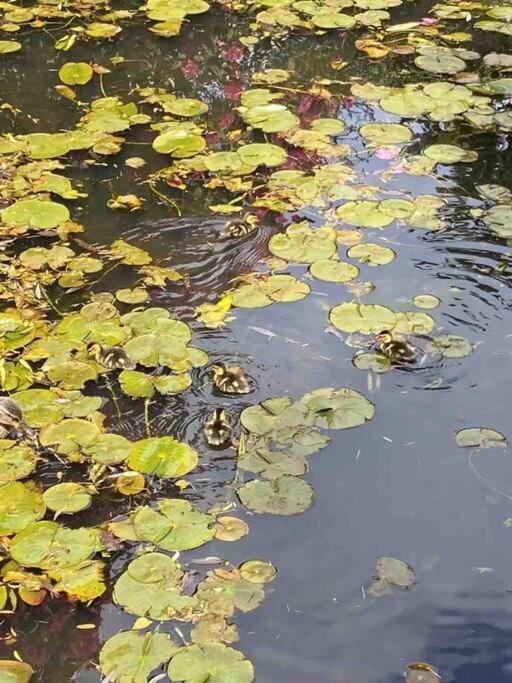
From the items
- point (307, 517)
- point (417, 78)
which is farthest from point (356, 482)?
point (417, 78)

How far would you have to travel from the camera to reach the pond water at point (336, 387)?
2424 millimetres

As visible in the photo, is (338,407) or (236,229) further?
(236,229)

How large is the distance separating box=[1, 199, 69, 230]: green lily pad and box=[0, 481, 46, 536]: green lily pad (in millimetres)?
1604

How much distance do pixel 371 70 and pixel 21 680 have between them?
430 cm

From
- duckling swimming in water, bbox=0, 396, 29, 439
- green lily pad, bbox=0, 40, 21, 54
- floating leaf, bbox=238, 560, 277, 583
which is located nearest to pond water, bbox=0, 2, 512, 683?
floating leaf, bbox=238, 560, 277, 583

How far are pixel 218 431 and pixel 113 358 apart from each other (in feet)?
1.83

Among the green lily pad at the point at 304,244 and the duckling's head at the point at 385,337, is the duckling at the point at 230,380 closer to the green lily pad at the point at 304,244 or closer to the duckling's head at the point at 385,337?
the duckling's head at the point at 385,337

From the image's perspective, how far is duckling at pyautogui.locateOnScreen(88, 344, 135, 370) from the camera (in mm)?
3256

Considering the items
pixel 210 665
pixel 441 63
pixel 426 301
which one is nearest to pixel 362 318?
pixel 426 301

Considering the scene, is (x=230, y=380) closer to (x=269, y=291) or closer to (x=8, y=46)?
(x=269, y=291)

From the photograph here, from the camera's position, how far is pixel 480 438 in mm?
2955

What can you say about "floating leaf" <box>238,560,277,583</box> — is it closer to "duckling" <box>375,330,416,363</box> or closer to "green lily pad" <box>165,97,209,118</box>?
"duckling" <box>375,330,416,363</box>

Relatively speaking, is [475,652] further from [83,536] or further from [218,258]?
[218,258]

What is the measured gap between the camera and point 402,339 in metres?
3.28
